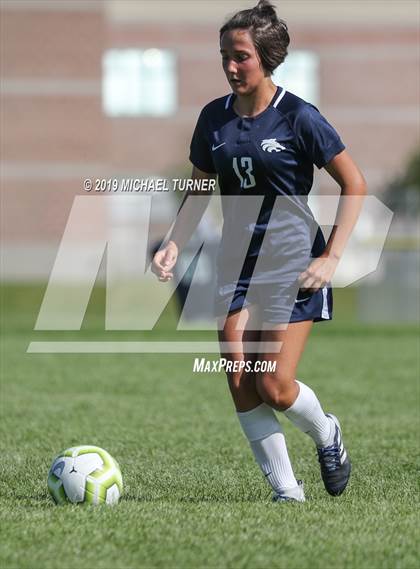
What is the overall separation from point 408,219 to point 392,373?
957 inches

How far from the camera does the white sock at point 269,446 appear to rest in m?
5.66

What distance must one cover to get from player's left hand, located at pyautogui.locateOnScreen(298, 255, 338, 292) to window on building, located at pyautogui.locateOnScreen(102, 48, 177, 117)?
35598 millimetres

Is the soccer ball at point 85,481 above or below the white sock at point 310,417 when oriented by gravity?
below

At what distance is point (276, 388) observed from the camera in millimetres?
5512

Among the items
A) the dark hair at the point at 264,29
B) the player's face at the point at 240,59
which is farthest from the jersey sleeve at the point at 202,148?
the dark hair at the point at 264,29

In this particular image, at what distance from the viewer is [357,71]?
4056cm

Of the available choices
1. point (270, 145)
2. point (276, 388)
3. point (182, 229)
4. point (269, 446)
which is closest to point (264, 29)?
point (270, 145)

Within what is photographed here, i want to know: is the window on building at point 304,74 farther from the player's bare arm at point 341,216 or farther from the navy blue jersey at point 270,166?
the player's bare arm at point 341,216

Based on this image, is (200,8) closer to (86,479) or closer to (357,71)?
(357,71)

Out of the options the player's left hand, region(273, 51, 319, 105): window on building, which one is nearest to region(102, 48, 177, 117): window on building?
region(273, 51, 319, 105): window on building

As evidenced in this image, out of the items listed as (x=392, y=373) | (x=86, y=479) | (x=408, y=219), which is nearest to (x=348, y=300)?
(x=408, y=219)

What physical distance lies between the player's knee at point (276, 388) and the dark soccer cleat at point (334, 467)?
0.41 m

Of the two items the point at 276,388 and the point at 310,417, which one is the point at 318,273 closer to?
the point at 276,388

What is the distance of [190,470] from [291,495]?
4.50ft
